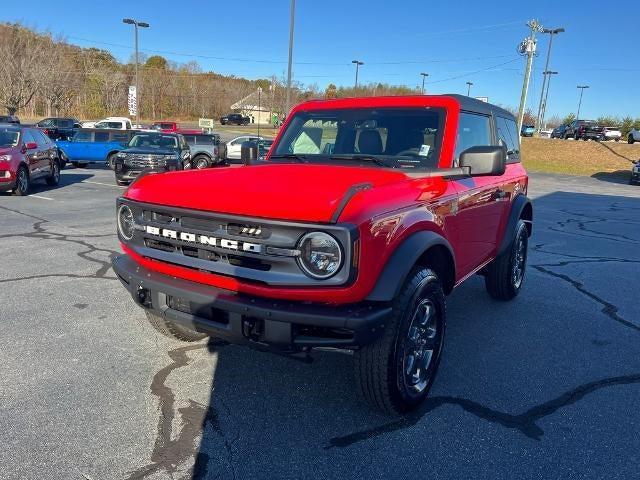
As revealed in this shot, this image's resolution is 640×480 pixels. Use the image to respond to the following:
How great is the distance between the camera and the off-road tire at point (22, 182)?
11.1 metres

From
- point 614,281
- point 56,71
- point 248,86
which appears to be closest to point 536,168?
point 614,281

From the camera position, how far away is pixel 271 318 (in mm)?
2443

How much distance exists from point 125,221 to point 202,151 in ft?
57.2

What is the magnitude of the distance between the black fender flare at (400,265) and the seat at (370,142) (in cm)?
113

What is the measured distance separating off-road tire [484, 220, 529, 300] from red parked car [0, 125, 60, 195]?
417 inches

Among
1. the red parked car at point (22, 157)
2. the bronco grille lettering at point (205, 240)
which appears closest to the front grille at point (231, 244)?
the bronco grille lettering at point (205, 240)

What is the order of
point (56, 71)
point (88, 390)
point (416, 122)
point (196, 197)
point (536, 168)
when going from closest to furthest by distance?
point (196, 197) < point (88, 390) < point (416, 122) < point (536, 168) < point (56, 71)

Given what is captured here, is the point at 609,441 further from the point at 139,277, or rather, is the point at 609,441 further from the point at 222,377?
the point at 139,277

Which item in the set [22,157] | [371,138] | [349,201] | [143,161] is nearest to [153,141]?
[143,161]

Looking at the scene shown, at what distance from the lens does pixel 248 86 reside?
9056 cm

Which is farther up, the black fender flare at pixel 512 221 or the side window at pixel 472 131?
the side window at pixel 472 131

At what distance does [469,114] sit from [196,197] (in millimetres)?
2476

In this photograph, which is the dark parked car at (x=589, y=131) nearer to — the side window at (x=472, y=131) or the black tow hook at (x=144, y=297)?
the side window at (x=472, y=131)

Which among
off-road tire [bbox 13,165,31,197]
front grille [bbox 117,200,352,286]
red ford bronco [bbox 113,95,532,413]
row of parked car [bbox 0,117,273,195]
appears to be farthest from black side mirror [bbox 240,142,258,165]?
off-road tire [bbox 13,165,31,197]
